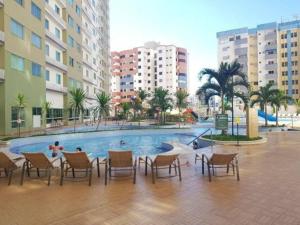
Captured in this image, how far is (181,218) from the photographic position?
4621 mm

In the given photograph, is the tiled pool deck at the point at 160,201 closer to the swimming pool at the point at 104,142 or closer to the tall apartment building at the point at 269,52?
the swimming pool at the point at 104,142

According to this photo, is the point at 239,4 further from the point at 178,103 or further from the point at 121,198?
the point at 121,198

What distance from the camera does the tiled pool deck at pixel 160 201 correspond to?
458 centimetres

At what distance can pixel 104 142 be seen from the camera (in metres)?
20.6

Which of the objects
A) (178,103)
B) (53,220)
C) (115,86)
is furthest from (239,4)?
(115,86)

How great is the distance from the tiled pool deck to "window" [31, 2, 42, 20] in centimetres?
2258

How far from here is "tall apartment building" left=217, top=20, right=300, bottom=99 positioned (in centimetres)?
6781

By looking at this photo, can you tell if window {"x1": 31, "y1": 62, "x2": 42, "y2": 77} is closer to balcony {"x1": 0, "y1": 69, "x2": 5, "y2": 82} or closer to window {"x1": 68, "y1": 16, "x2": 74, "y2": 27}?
balcony {"x1": 0, "y1": 69, "x2": 5, "y2": 82}

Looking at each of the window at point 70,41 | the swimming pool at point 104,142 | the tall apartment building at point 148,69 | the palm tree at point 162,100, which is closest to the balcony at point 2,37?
the swimming pool at point 104,142

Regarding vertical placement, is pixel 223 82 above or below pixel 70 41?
below

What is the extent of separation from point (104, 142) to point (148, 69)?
266 ft

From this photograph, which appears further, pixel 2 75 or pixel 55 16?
pixel 55 16

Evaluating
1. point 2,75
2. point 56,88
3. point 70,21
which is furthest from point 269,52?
point 2,75

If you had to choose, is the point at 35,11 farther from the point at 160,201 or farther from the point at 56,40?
the point at 160,201
